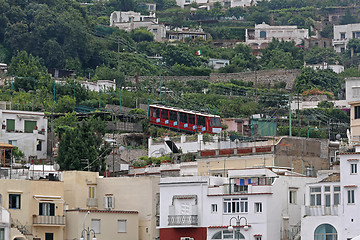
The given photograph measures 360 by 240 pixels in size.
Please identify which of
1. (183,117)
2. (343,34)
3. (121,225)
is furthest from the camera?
(343,34)

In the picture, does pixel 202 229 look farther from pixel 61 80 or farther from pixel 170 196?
pixel 61 80

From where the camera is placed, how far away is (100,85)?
416 feet

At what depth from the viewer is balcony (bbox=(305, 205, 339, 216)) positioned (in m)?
60.4

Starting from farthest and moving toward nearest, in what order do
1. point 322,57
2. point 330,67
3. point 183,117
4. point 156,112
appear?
point 322,57
point 330,67
point 156,112
point 183,117

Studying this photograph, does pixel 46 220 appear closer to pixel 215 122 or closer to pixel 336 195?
pixel 336 195

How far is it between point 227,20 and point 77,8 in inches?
1637

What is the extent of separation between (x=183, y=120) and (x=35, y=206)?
129 ft

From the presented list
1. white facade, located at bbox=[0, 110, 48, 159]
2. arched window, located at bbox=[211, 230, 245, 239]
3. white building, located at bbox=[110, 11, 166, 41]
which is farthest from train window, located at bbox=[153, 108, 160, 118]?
white building, located at bbox=[110, 11, 166, 41]

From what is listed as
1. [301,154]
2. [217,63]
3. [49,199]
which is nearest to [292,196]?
[301,154]

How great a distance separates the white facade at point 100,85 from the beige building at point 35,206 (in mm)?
59019

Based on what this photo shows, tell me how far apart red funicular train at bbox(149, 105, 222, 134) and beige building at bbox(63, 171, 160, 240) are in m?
31.2

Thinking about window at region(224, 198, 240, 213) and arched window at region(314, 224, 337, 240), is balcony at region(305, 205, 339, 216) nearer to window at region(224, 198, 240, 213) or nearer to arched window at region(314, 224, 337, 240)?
arched window at region(314, 224, 337, 240)

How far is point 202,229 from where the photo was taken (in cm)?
6438

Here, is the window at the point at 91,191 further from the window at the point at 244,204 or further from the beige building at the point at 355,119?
the beige building at the point at 355,119
